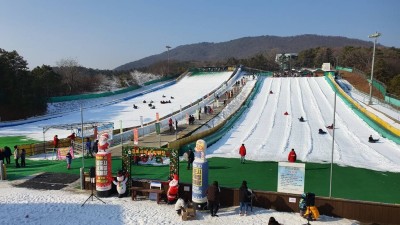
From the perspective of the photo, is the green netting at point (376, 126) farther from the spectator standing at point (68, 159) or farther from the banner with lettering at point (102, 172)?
the spectator standing at point (68, 159)

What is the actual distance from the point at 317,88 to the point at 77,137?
39.4 meters

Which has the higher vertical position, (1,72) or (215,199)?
(1,72)

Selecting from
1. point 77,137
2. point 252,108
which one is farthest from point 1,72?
point 252,108

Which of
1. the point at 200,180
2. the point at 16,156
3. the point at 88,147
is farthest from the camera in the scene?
the point at 88,147

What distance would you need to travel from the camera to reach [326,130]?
30516 mm

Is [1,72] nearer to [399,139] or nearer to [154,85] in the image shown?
[154,85]

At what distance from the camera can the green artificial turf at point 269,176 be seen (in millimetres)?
14539

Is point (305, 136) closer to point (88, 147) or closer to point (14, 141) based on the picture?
point (88, 147)

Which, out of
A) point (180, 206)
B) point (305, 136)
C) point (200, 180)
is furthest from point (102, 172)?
point (305, 136)

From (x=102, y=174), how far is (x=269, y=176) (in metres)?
7.43

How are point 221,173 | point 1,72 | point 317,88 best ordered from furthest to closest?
point 317,88 → point 1,72 → point 221,173

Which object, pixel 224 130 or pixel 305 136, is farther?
pixel 224 130

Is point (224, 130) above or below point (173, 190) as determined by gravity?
above

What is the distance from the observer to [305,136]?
1113 inches
